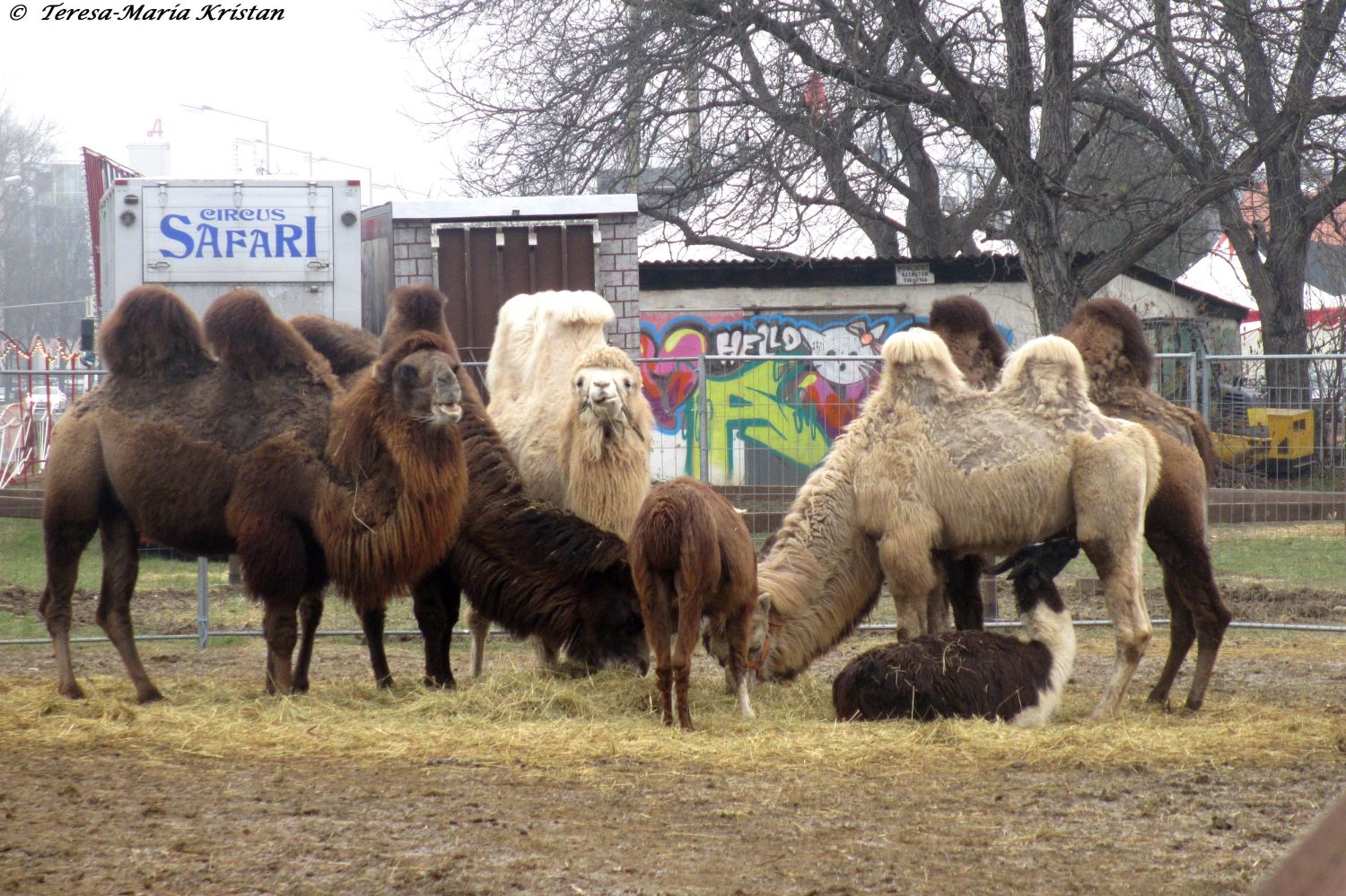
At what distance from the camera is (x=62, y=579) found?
A: 24.0ft

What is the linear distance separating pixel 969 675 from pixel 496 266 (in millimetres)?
7655

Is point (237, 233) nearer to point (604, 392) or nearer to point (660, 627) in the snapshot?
point (604, 392)

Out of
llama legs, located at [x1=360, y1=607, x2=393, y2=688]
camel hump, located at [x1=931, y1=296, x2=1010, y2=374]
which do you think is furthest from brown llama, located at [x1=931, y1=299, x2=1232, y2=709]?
llama legs, located at [x1=360, y1=607, x2=393, y2=688]

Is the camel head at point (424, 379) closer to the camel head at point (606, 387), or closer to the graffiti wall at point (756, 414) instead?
the camel head at point (606, 387)

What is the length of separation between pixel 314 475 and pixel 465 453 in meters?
0.88

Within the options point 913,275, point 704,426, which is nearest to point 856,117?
point 913,275

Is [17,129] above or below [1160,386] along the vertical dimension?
above

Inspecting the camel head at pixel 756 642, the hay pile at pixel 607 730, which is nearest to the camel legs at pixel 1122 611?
the hay pile at pixel 607 730

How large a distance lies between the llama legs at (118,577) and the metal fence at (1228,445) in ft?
8.36

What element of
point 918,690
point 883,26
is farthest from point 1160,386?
point 918,690

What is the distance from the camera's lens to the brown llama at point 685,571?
6012 mm

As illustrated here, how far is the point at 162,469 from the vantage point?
701 cm

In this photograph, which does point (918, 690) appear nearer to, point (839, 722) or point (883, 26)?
point (839, 722)

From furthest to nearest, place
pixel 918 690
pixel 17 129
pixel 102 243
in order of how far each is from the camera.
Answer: pixel 17 129 < pixel 102 243 < pixel 918 690
